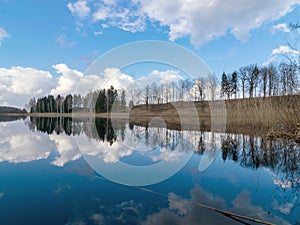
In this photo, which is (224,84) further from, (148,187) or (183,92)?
(148,187)

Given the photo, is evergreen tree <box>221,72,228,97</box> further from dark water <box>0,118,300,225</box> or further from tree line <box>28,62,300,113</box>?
dark water <box>0,118,300,225</box>

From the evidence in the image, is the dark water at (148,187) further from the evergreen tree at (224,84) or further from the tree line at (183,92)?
the evergreen tree at (224,84)

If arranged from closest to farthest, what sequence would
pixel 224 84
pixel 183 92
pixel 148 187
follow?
pixel 148 187 → pixel 183 92 → pixel 224 84

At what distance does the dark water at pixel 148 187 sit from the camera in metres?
3.49

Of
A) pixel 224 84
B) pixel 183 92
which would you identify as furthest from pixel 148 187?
pixel 224 84

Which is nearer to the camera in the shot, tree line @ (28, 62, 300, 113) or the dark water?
the dark water

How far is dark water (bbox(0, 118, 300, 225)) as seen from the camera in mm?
3494

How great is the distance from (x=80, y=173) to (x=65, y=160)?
6.08 ft

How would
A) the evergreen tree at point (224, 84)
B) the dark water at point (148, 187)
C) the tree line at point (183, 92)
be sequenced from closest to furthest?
the dark water at point (148, 187)
the tree line at point (183, 92)
the evergreen tree at point (224, 84)

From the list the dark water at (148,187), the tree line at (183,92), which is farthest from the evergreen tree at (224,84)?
the dark water at (148,187)

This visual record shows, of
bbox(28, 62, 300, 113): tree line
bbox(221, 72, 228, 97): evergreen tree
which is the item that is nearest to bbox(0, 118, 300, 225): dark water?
bbox(28, 62, 300, 113): tree line

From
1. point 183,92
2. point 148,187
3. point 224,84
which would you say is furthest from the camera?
point 224,84

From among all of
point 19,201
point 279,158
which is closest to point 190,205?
point 19,201

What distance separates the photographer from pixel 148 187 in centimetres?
484
